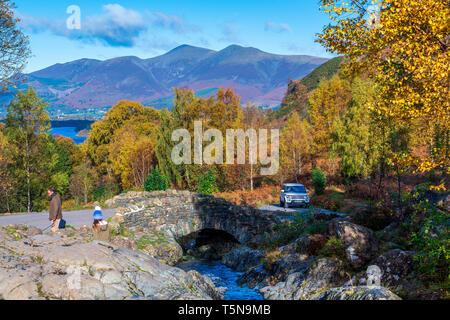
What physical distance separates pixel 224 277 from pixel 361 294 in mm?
9341

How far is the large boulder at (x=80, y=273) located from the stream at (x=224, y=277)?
4044 mm

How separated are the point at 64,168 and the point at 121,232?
35204 mm

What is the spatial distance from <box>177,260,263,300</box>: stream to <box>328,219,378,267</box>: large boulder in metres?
3.38

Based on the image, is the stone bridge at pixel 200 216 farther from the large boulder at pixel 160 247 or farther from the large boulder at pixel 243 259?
the large boulder at pixel 243 259

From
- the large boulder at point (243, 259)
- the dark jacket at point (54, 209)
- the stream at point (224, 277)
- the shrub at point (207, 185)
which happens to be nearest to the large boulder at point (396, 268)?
the stream at point (224, 277)

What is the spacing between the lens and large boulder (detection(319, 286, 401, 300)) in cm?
778

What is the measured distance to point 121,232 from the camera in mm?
18391

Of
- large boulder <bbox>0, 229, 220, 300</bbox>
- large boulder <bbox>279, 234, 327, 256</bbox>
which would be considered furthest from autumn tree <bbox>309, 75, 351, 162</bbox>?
large boulder <bbox>0, 229, 220, 300</bbox>

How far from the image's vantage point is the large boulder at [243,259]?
1742 centimetres

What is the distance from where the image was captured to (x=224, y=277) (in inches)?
663

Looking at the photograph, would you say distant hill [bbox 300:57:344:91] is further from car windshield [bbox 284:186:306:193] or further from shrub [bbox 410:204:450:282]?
shrub [bbox 410:204:450:282]

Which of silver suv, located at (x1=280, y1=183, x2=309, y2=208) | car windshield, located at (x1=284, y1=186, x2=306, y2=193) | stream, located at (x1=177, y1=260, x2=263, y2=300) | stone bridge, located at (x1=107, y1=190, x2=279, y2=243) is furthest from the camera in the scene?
car windshield, located at (x1=284, y1=186, x2=306, y2=193)

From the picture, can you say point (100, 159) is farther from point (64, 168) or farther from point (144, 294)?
point (144, 294)
